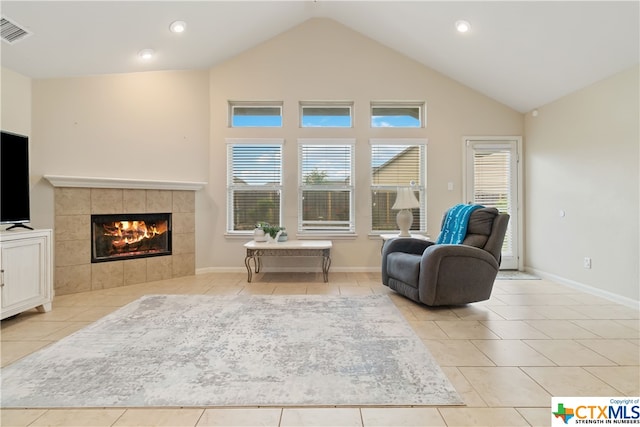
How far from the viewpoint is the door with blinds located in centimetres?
509

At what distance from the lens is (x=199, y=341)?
2.48 m

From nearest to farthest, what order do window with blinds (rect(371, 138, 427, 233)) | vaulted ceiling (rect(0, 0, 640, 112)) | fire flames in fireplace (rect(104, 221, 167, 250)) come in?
vaulted ceiling (rect(0, 0, 640, 112)), fire flames in fireplace (rect(104, 221, 167, 250)), window with blinds (rect(371, 138, 427, 233))

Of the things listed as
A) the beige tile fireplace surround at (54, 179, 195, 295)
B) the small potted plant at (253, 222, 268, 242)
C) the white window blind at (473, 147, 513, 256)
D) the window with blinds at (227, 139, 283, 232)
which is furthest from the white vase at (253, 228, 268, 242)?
the white window blind at (473, 147, 513, 256)

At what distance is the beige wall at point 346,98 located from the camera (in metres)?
5.04

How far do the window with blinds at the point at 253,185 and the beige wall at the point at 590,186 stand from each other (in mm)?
3758

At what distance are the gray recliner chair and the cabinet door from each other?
137 inches

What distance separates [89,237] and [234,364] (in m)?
3.08

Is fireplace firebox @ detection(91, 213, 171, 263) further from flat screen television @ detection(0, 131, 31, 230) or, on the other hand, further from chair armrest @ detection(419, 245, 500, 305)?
chair armrest @ detection(419, 245, 500, 305)

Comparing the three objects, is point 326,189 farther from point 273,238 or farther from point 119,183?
point 119,183

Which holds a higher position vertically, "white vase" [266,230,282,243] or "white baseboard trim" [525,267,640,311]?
"white vase" [266,230,282,243]

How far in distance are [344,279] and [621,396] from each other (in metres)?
3.10

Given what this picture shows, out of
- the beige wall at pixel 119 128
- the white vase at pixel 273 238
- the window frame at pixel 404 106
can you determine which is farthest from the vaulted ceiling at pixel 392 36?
the white vase at pixel 273 238

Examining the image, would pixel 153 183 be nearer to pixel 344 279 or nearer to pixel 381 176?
pixel 344 279

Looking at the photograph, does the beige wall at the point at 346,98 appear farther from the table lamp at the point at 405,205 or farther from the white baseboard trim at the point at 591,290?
the white baseboard trim at the point at 591,290
